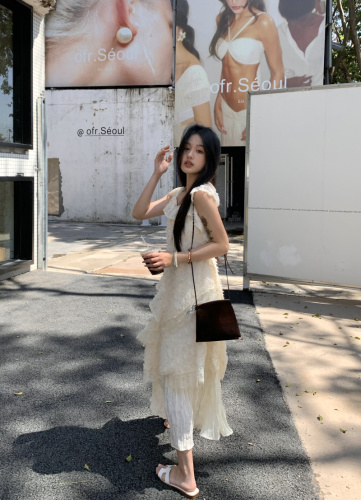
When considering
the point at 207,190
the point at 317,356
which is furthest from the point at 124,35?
the point at 207,190

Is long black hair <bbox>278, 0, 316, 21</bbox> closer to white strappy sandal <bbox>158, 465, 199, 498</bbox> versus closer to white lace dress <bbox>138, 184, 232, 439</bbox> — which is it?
white lace dress <bbox>138, 184, 232, 439</bbox>

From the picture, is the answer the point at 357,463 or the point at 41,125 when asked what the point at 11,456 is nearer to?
the point at 357,463

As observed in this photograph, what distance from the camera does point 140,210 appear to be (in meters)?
2.79

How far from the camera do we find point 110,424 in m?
3.22

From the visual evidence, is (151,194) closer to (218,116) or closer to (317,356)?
(317,356)

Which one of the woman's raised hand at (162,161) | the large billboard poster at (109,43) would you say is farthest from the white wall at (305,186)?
the large billboard poster at (109,43)

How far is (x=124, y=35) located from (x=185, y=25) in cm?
217

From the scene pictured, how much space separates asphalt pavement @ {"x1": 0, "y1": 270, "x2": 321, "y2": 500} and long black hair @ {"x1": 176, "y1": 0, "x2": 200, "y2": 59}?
13.5m

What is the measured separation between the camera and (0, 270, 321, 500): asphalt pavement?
256 cm

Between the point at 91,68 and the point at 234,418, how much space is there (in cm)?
1696

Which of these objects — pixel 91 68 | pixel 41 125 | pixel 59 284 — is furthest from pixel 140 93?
pixel 59 284

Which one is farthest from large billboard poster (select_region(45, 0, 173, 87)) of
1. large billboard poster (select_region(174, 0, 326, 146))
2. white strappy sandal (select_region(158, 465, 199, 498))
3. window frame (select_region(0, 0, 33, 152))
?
white strappy sandal (select_region(158, 465, 199, 498))

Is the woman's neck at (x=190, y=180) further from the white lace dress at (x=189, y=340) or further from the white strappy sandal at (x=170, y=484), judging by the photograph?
the white strappy sandal at (x=170, y=484)

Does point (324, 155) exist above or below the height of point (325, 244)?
above
